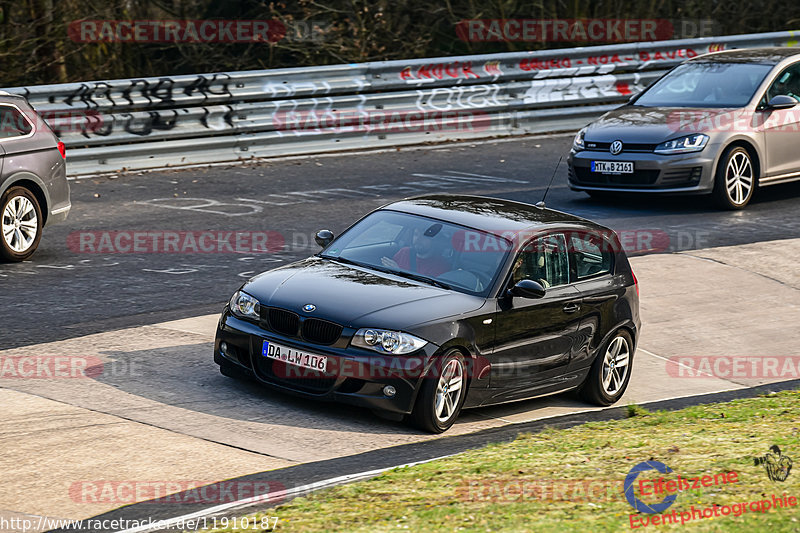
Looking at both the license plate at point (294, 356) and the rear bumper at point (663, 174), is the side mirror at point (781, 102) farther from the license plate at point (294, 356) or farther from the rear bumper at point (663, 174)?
the license plate at point (294, 356)

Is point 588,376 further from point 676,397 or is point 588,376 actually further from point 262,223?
point 262,223

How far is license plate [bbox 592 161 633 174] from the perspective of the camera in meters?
15.5

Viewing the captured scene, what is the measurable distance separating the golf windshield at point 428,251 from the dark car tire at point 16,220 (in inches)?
165

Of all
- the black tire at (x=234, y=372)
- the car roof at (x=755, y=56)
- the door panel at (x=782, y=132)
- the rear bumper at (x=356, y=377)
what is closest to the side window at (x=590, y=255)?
the rear bumper at (x=356, y=377)

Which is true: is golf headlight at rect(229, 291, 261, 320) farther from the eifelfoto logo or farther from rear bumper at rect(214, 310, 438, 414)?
the eifelfoto logo

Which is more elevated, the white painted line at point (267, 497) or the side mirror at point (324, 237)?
the side mirror at point (324, 237)

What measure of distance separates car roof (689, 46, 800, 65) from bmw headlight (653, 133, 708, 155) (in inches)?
80.0

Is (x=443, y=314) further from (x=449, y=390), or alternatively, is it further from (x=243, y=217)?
(x=243, y=217)

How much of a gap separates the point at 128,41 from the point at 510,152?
6905 mm

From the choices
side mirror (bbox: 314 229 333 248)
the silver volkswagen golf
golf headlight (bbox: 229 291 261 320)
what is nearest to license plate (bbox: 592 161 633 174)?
the silver volkswagen golf

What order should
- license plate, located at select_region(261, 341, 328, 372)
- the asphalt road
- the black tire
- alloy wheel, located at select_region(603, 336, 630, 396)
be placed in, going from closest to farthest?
license plate, located at select_region(261, 341, 328, 372) → the black tire → alloy wheel, located at select_region(603, 336, 630, 396) → the asphalt road

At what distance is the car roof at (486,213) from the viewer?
9.25 meters

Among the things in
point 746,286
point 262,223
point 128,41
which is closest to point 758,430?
point 746,286

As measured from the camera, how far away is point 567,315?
9.21 m
